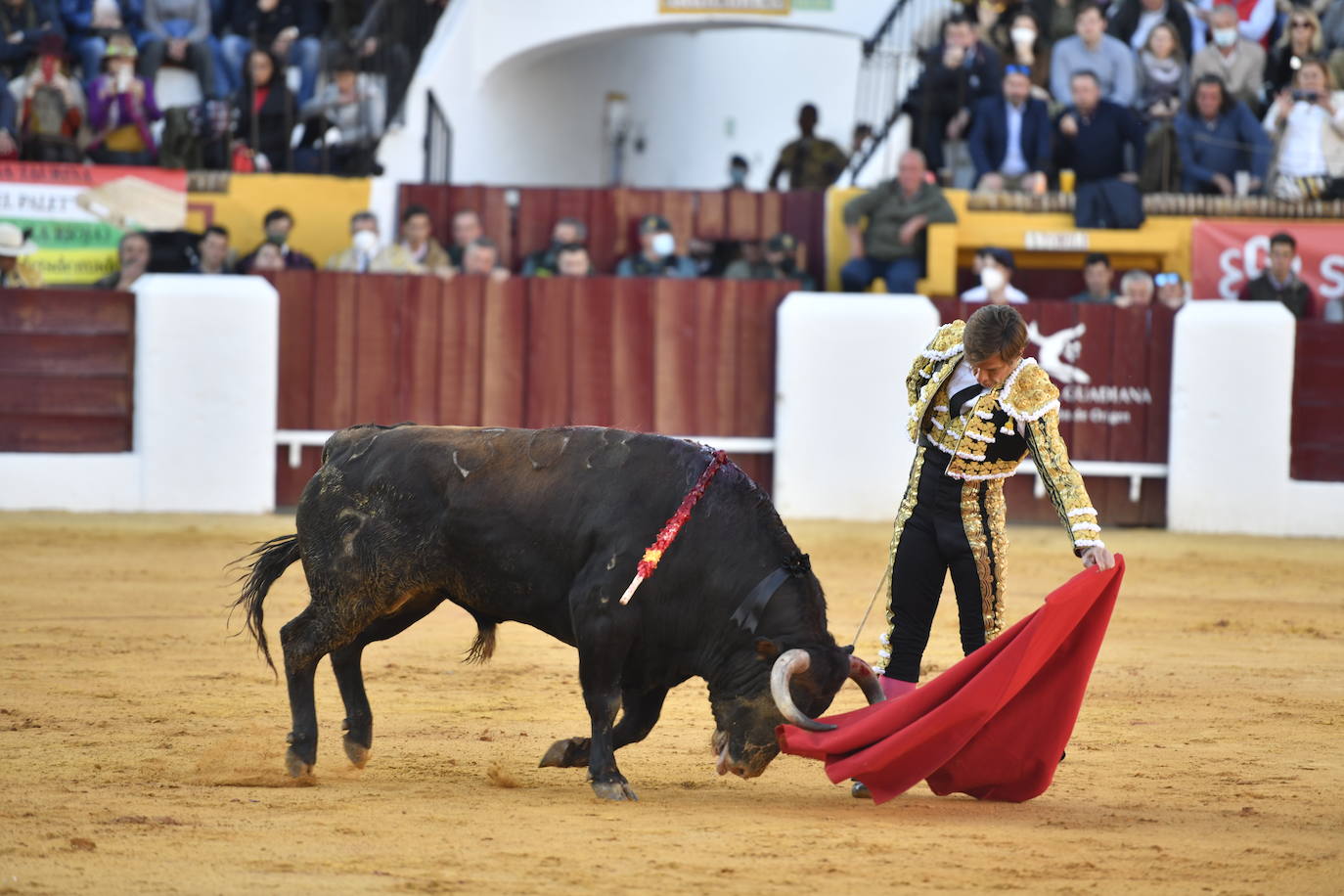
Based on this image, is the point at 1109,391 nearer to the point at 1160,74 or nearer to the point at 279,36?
the point at 1160,74

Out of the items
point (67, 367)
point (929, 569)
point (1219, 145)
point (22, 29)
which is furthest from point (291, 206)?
point (929, 569)

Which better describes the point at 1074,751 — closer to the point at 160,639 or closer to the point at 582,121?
the point at 160,639

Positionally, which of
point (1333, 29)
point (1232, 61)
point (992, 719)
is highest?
point (1333, 29)

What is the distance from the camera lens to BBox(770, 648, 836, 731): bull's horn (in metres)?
4.39

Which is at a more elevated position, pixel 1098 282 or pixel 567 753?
pixel 1098 282

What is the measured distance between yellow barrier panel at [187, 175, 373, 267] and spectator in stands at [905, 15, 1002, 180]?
367 centimetres

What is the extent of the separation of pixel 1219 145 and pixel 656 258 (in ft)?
12.2

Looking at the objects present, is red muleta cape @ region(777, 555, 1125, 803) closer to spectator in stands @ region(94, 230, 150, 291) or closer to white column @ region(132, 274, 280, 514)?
white column @ region(132, 274, 280, 514)

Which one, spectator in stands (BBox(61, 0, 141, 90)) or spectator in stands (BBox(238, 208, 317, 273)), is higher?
spectator in stands (BBox(61, 0, 141, 90))

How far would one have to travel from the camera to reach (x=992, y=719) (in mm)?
4605

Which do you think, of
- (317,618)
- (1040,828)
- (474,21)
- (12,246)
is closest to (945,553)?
(1040,828)

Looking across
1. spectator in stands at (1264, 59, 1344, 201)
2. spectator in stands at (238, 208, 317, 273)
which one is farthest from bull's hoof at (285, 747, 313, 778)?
spectator in stands at (1264, 59, 1344, 201)

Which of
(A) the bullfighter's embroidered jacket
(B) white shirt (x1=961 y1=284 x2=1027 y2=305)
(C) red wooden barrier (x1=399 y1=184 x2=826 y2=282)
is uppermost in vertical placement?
(C) red wooden barrier (x1=399 y1=184 x2=826 y2=282)

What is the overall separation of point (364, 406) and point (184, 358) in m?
1.09
